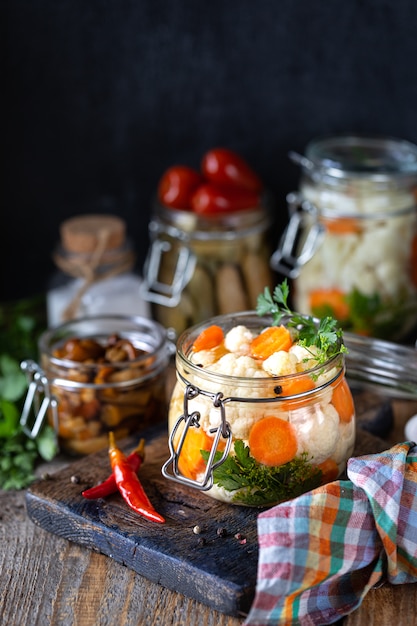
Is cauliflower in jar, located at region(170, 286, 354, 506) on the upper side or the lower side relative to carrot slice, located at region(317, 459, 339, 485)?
upper

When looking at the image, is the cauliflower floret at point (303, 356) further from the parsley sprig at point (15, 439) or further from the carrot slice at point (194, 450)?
the parsley sprig at point (15, 439)

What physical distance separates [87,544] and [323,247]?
2.99ft

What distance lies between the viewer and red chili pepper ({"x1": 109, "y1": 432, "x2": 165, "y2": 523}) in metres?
1.39

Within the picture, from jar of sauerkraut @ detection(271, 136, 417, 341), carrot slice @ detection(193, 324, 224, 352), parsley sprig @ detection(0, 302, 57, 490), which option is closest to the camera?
carrot slice @ detection(193, 324, 224, 352)

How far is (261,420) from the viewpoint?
4.32 feet

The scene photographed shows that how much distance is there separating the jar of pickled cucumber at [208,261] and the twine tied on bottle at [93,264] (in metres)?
0.08

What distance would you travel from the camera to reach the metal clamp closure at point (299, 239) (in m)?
2.01

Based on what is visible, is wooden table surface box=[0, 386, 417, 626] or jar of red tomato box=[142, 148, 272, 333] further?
jar of red tomato box=[142, 148, 272, 333]

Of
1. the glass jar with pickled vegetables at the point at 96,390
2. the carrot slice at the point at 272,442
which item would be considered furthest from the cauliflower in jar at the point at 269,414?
the glass jar with pickled vegetables at the point at 96,390

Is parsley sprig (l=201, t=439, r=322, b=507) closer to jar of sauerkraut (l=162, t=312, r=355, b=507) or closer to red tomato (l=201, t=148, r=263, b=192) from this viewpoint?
jar of sauerkraut (l=162, t=312, r=355, b=507)

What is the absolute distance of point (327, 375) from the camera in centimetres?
136

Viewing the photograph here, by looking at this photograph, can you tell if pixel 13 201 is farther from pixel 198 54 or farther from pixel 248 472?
pixel 248 472

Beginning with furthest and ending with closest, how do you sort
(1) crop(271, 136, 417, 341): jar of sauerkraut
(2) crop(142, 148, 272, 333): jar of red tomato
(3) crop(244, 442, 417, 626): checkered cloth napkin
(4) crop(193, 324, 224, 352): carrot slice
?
(2) crop(142, 148, 272, 333): jar of red tomato < (1) crop(271, 136, 417, 341): jar of sauerkraut < (4) crop(193, 324, 224, 352): carrot slice < (3) crop(244, 442, 417, 626): checkered cloth napkin

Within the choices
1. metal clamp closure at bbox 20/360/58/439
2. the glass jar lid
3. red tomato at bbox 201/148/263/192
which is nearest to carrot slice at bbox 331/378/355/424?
metal clamp closure at bbox 20/360/58/439
